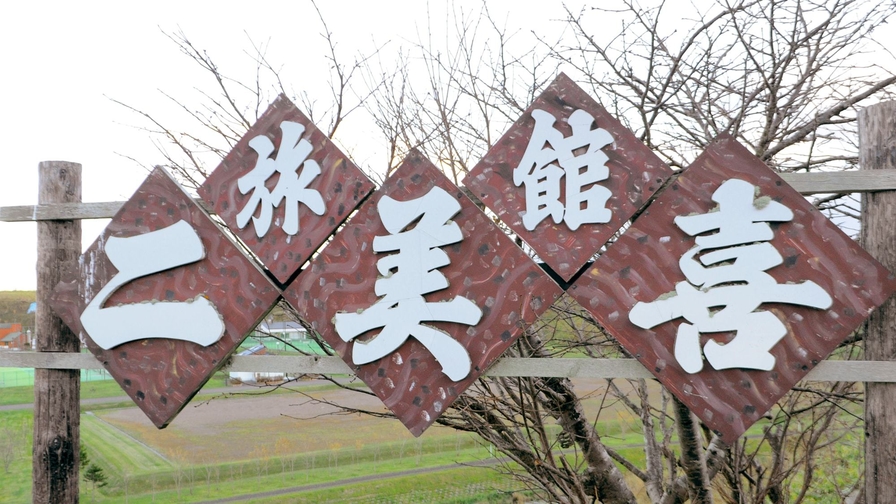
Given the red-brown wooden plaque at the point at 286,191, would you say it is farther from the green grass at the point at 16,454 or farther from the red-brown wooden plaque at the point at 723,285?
the green grass at the point at 16,454

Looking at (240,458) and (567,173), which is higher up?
(567,173)

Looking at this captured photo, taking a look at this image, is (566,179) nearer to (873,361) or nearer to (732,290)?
(732,290)

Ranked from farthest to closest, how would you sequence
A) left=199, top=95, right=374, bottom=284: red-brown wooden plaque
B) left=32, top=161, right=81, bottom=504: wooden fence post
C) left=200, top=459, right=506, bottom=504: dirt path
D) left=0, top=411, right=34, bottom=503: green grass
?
left=200, top=459, right=506, bottom=504: dirt path, left=0, top=411, right=34, bottom=503: green grass, left=32, top=161, right=81, bottom=504: wooden fence post, left=199, top=95, right=374, bottom=284: red-brown wooden plaque

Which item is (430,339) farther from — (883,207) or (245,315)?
(883,207)

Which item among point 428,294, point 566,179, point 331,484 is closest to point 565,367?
point 428,294

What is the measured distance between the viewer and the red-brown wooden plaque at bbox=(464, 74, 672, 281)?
197cm

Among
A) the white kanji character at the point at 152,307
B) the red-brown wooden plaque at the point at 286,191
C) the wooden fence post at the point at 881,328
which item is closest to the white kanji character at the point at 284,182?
the red-brown wooden plaque at the point at 286,191

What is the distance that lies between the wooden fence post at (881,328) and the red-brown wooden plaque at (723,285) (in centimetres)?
15

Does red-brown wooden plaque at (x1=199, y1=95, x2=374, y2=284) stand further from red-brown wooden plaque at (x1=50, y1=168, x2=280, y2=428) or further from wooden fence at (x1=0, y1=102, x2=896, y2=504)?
wooden fence at (x1=0, y1=102, x2=896, y2=504)

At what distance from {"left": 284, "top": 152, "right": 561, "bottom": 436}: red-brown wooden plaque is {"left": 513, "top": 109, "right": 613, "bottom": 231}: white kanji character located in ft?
0.64

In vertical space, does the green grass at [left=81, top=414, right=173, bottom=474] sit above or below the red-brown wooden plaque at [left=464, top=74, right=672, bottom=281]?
below

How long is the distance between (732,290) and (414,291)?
114 cm

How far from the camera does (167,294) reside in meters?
2.35

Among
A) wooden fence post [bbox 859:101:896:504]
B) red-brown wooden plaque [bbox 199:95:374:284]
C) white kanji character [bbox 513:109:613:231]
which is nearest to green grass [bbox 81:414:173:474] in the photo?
red-brown wooden plaque [bbox 199:95:374:284]
